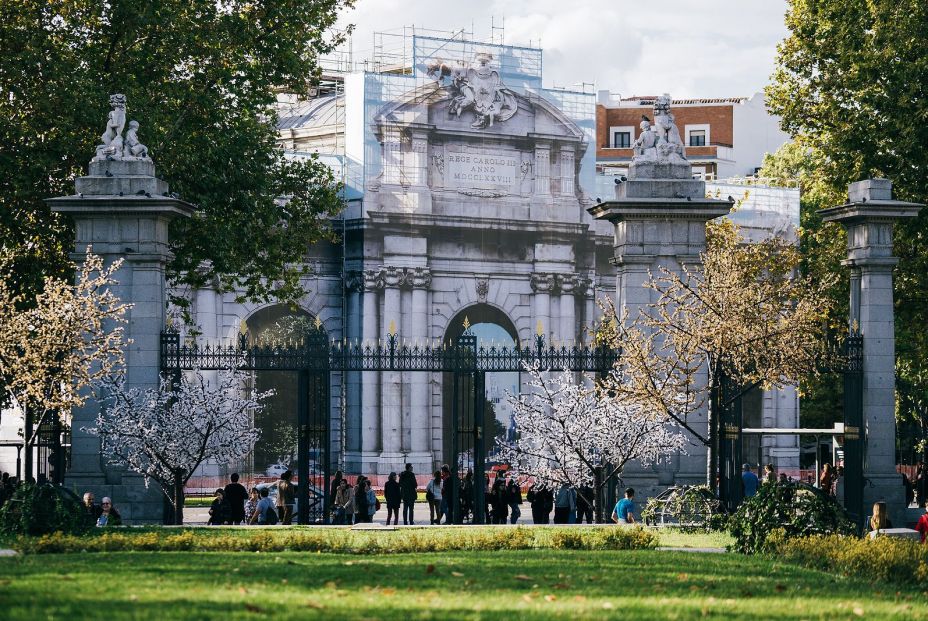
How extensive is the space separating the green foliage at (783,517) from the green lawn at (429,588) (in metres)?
1.38

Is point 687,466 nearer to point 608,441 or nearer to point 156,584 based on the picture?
point 608,441

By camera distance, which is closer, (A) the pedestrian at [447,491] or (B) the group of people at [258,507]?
(B) the group of people at [258,507]

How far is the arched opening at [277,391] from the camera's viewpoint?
195 ft

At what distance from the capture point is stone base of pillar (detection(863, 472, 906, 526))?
24812mm

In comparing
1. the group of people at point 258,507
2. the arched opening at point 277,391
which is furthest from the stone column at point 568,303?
the group of people at point 258,507

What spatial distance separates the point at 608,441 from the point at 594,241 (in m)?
34.0

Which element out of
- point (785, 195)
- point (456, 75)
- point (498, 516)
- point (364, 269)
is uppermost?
point (456, 75)

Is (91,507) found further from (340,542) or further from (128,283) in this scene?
(340,542)

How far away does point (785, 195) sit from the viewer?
60219 mm

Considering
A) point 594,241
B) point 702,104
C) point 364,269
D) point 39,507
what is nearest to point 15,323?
point 39,507

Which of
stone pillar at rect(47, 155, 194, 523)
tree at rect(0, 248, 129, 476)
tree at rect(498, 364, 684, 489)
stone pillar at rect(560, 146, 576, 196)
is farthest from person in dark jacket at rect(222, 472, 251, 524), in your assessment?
stone pillar at rect(560, 146, 576, 196)

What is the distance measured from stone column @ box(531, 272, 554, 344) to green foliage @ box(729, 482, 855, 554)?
36520 millimetres

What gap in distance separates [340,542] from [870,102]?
1926cm

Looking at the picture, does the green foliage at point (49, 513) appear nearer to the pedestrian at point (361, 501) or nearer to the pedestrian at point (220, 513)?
the pedestrian at point (220, 513)
